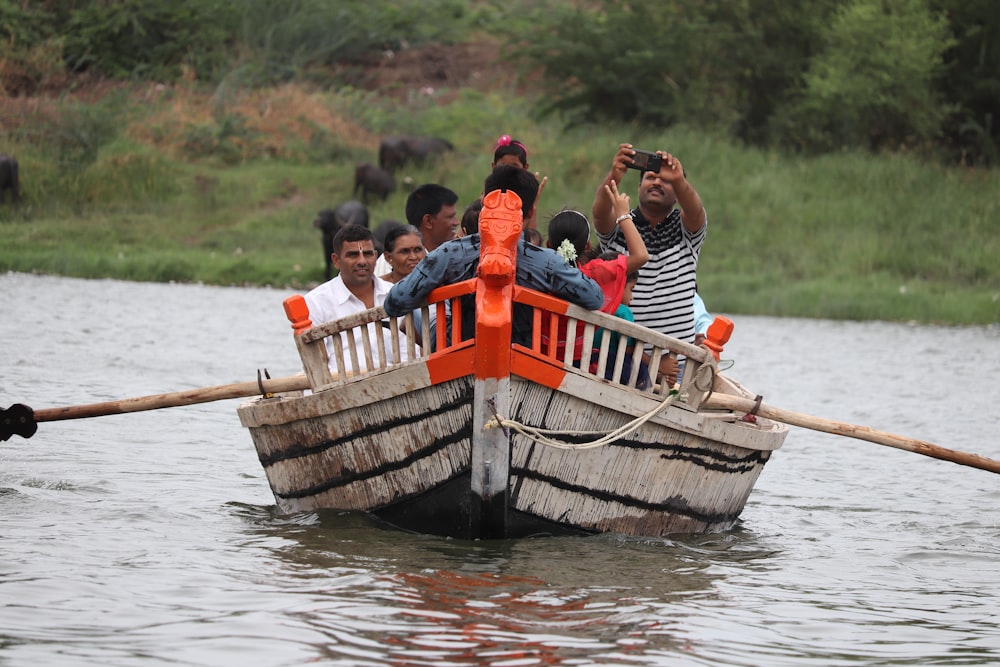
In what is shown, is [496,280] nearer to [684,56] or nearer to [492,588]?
[492,588]

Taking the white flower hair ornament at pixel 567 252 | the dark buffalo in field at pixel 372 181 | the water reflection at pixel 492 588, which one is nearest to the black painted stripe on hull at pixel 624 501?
the water reflection at pixel 492 588

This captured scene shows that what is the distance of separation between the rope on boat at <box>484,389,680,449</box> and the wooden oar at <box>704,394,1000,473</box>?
1.20 ft

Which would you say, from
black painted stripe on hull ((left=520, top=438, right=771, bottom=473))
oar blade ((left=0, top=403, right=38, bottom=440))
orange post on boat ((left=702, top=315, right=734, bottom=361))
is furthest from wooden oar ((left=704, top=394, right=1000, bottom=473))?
oar blade ((left=0, top=403, right=38, bottom=440))

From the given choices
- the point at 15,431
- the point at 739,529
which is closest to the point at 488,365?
the point at 739,529

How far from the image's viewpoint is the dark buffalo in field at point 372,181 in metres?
24.5

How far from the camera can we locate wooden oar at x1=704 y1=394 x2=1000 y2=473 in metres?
7.24

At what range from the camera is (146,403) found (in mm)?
7711

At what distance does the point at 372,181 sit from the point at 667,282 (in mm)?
17267

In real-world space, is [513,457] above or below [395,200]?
below

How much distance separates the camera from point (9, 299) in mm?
18906

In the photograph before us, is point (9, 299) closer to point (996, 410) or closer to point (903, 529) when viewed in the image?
point (996, 410)

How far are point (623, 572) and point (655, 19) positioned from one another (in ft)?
76.3

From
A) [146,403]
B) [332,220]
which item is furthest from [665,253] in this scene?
[332,220]

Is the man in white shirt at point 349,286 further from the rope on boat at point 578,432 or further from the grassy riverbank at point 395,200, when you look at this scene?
the grassy riverbank at point 395,200
